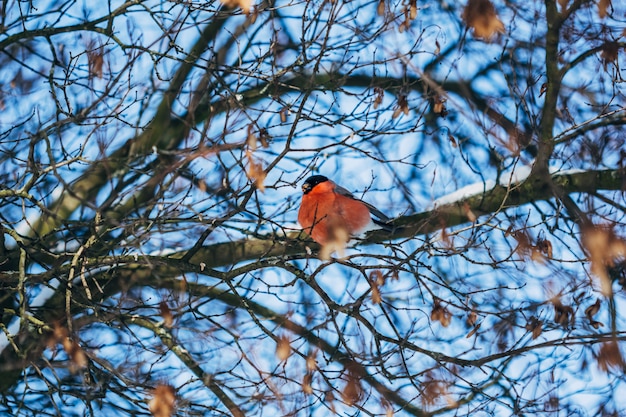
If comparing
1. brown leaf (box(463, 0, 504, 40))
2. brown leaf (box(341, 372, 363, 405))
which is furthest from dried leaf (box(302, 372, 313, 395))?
brown leaf (box(463, 0, 504, 40))

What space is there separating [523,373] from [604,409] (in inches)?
22.3

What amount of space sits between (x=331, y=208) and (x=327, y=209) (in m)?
0.03

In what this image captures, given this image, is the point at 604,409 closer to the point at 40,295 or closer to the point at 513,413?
the point at 513,413

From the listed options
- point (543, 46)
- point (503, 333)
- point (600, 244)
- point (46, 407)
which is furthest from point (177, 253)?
point (600, 244)

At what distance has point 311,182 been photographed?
15.6ft

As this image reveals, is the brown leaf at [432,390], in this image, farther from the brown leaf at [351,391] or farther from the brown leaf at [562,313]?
the brown leaf at [562,313]

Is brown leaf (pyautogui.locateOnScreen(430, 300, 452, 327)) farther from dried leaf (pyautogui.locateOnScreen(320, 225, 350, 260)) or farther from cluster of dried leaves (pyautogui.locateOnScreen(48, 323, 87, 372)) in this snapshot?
cluster of dried leaves (pyautogui.locateOnScreen(48, 323, 87, 372))

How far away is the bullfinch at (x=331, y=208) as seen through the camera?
173 inches

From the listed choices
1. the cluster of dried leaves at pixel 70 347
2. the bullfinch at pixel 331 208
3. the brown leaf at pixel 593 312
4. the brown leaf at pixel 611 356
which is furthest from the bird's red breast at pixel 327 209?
the brown leaf at pixel 611 356

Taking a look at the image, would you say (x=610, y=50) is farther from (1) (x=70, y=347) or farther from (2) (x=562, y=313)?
(1) (x=70, y=347)

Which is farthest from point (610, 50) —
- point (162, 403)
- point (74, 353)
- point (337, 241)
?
point (74, 353)

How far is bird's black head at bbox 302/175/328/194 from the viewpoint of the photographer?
15.3 feet

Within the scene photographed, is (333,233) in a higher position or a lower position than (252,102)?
lower

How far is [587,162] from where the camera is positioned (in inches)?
199
